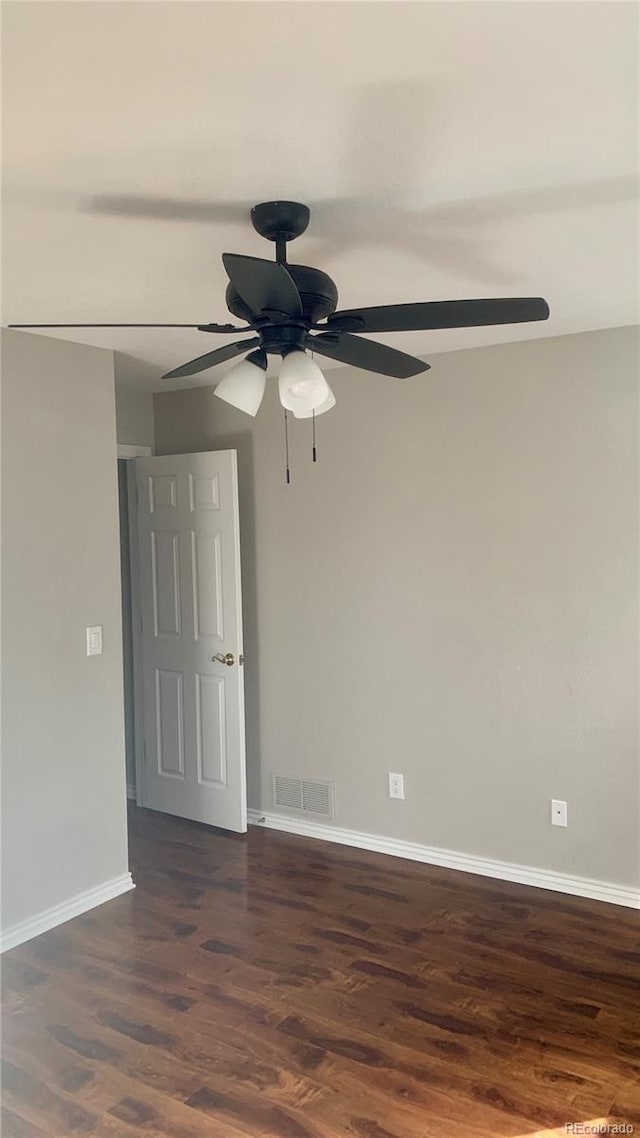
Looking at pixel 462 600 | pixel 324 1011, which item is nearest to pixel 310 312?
pixel 462 600

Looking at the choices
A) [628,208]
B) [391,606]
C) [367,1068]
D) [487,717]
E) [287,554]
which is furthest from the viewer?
[287,554]

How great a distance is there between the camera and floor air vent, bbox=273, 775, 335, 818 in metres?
4.23

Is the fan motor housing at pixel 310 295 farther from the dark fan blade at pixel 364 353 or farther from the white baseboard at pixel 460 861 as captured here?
the white baseboard at pixel 460 861

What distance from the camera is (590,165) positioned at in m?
1.86

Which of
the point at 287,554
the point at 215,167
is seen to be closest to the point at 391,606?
the point at 287,554

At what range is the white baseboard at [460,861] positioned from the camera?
3.48 m

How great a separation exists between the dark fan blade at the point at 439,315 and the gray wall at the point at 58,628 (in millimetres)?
1729

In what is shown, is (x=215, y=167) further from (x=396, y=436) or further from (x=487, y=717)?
(x=487, y=717)

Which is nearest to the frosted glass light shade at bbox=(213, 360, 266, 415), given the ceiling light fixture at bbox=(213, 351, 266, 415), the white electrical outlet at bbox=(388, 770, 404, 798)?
the ceiling light fixture at bbox=(213, 351, 266, 415)

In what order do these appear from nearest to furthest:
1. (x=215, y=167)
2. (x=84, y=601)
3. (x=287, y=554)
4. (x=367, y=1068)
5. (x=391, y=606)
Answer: (x=215, y=167), (x=367, y=1068), (x=84, y=601), (x=391, y=606), (x=287, y=554)

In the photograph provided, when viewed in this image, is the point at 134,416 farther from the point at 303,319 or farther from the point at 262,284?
the point at 262,284

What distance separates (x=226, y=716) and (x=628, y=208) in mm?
3073

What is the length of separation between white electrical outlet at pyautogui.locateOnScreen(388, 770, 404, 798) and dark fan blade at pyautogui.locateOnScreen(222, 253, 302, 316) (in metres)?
2.71

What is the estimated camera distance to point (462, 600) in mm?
3785
